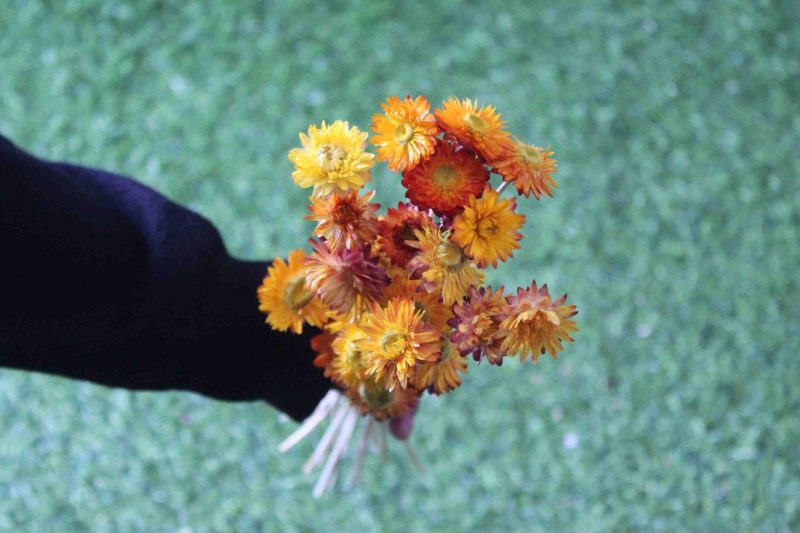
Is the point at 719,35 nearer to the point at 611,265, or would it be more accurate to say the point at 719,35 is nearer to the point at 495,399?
the point at 611,265

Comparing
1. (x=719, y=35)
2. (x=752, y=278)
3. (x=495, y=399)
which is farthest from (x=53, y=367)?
(x=719, y=35)

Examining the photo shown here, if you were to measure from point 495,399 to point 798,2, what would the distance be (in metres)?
1.42

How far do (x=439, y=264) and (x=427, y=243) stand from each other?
2 cm

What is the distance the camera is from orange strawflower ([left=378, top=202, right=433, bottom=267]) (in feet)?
2.62

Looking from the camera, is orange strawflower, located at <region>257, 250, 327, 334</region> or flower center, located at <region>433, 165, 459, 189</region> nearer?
flower center, located at <region>433, 165, 459, 189</region>

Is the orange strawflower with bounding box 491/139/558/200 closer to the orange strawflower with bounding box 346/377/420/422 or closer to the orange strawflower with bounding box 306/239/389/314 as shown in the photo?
the orange strawflower with bounding box 306/239/389/314

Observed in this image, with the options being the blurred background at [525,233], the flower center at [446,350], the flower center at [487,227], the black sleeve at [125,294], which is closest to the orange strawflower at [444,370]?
the flower center at [446,350]

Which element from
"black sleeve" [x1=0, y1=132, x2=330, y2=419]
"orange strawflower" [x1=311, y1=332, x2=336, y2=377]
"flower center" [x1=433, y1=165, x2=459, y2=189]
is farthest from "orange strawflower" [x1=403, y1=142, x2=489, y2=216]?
"black sleeve" [x1=0, y1=132, x2=330, y2=419]

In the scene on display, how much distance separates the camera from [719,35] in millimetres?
2432

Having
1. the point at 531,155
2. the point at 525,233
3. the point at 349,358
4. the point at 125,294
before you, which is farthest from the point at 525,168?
the point at 525,233

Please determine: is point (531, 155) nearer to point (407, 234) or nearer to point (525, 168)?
point (525, 168)

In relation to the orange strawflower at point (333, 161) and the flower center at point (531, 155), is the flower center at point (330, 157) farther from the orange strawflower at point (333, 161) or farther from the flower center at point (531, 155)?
the flower center at point (531, 155)

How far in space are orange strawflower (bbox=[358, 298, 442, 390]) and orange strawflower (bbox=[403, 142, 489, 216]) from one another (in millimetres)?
87

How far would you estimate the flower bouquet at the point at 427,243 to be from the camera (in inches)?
29.7
